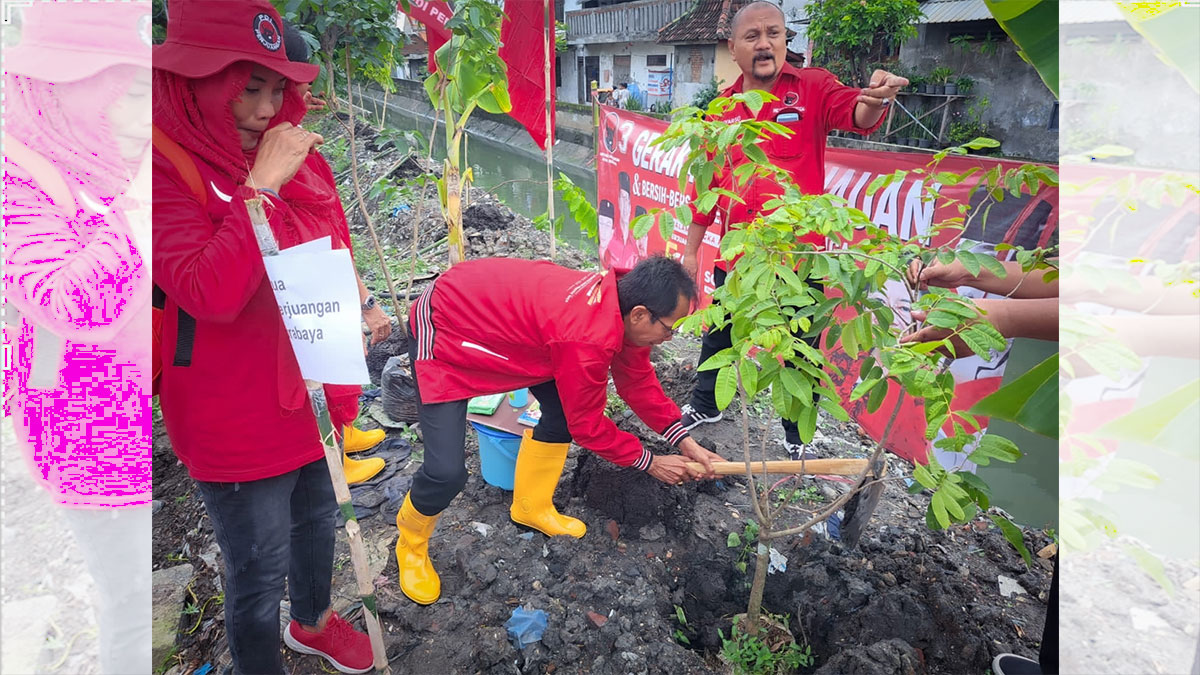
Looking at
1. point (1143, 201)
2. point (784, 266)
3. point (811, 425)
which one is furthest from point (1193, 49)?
point (811, 425)

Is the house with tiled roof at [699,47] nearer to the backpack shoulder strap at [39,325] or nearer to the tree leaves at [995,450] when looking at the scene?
the tree leaves at [995,450]

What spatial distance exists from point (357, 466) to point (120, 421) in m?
1.79

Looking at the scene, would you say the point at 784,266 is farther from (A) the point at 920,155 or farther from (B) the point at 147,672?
(A) the point at 920,155

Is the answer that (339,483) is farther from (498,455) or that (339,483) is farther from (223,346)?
(498,455)

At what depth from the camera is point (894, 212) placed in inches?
124

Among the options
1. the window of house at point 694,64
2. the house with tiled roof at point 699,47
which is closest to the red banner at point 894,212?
the house with tiled roof at point 699,47

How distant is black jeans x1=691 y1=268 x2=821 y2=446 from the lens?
118 inches

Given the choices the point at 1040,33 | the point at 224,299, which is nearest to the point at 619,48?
the point at 1040,33

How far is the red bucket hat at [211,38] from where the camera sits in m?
1.20

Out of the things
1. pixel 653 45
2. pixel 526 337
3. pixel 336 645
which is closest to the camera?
pixel 336 645

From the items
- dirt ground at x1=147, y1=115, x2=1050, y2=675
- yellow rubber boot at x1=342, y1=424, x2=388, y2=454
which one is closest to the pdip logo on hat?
dirt ground at x1=147, y1=115, x2=1050, y2=675

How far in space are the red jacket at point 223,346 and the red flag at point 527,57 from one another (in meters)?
2.73

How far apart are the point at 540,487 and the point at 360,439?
47.6 inches

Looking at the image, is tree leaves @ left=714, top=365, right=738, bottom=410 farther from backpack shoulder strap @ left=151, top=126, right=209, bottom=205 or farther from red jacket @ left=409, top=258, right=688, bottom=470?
backpack shoulder strap @ left=151, top=126, right=209, bottom=205
